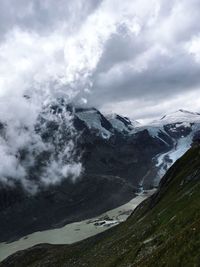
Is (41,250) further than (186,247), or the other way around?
(41,250)

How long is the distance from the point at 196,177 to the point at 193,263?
6792 cm

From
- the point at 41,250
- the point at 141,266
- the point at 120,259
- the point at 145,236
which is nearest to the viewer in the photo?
the point at 141,266

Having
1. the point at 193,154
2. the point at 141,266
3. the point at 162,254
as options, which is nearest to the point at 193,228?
the point at 162,254

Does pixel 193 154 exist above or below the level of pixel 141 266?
above

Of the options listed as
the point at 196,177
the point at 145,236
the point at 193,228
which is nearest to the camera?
the point at 193,228

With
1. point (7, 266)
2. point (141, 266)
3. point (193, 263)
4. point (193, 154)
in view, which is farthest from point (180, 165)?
point (193, 263)

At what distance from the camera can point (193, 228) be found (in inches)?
1383

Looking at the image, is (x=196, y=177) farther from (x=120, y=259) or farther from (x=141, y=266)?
(x=141, y=266)

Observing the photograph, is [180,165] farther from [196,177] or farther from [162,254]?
[162,254]

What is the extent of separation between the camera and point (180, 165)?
13712 cm

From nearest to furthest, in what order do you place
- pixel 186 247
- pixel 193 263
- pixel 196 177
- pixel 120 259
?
pixel 193 263, pixel 186 247, pixel 120 259, pixel 196 177

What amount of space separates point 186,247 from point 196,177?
6459cm

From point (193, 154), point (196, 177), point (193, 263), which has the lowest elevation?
point (193, 263)

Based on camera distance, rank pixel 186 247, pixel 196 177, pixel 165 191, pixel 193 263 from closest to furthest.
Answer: pixel 193 263 < pixel 186 247 < pixel 196 177 < pixel 165 191
